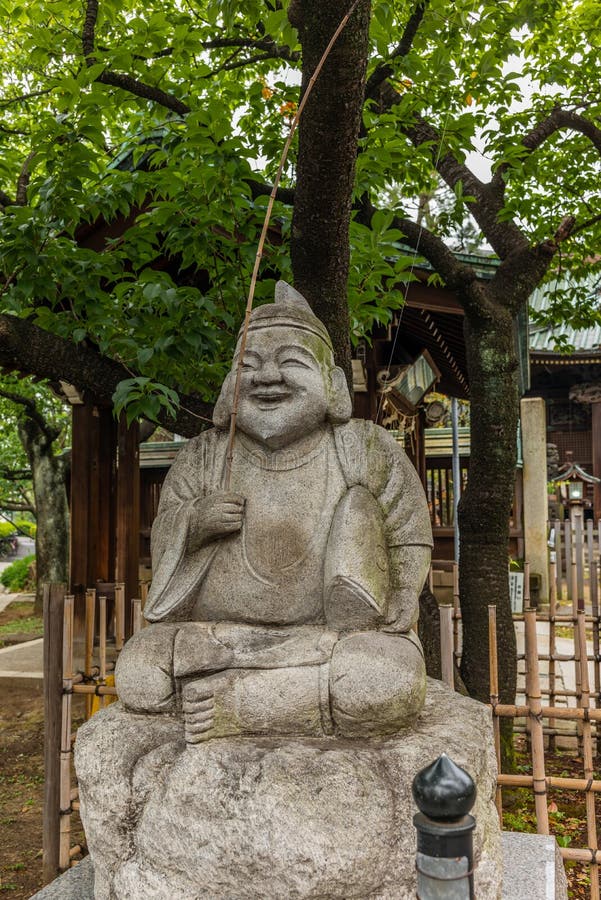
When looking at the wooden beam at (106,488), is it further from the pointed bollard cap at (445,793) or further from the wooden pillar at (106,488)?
the pointed bollard cap at (445,793)

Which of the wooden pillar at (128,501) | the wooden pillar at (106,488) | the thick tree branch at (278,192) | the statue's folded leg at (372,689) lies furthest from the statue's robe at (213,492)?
the wooden pillar at (106,488)

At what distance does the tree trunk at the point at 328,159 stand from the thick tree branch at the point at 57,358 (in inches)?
38.4

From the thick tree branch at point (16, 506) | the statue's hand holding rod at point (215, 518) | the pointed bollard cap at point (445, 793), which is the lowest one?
the pointed bollard cap at point (445, 793)

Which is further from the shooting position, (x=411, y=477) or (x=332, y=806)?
(x=411, y=477)

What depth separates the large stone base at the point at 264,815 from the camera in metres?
2.27

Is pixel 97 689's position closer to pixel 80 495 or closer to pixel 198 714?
pixel 198 714

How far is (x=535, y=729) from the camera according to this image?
11.4 ft

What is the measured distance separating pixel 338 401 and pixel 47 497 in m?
10.3

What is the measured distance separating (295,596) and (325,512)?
0.35 metres

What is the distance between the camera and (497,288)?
5562mm

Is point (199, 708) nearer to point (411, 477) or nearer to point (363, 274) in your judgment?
point (411, 477)

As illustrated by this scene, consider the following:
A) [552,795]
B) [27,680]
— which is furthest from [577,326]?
[27,680]

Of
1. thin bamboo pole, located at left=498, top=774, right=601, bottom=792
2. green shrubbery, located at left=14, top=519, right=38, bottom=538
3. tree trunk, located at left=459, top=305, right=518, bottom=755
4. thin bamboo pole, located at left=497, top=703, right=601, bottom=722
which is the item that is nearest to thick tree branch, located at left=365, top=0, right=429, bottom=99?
tree trunk, located at left=459, top=305, right=518, bottom=755

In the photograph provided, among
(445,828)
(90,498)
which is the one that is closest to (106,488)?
(90,498)
